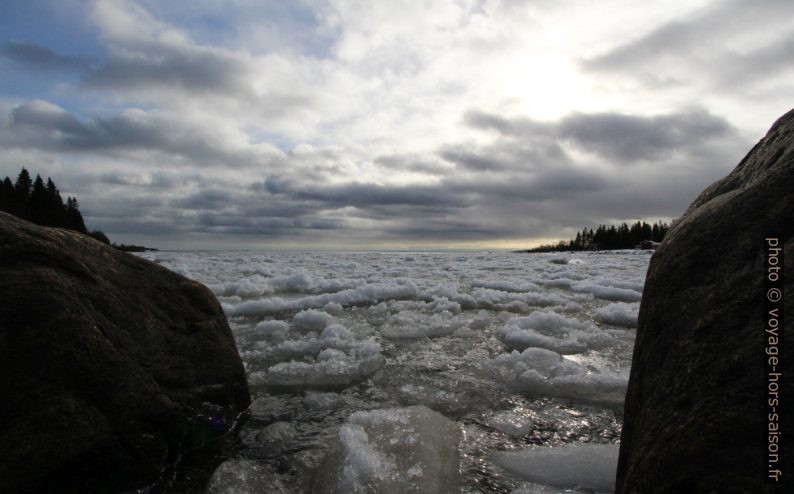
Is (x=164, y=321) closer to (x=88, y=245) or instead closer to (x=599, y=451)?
(x=88, y=245)

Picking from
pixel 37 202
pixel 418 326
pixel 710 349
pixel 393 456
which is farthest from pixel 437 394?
pixel 37 202

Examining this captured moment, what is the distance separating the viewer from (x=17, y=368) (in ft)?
6.91

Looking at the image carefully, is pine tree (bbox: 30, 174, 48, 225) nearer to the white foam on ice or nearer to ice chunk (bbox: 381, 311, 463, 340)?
the white foam on ice

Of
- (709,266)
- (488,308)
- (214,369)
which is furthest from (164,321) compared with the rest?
(488,308)

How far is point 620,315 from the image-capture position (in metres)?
6.63

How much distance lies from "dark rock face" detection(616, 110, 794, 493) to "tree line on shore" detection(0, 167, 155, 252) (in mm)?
51970

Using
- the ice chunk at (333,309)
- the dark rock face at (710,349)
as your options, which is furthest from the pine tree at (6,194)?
the dark rock face at (710,349)

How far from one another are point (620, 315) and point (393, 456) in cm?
555

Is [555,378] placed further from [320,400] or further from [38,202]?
[38,202]

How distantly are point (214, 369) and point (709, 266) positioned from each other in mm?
3192

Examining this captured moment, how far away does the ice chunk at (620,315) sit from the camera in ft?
21.2

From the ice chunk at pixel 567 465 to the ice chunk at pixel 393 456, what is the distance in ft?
1.17

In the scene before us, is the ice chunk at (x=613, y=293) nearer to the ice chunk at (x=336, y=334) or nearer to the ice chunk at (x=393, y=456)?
the ice chunk at (x=336, y=334)

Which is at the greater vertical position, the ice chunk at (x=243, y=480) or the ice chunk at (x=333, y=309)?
the ice chunk at (x=333, y=309)
